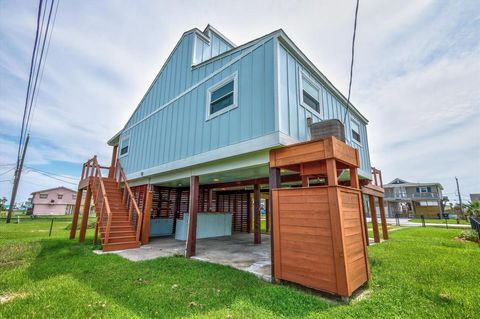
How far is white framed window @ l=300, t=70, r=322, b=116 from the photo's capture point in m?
5.55

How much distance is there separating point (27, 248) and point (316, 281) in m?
9.85

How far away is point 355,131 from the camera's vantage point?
8.73 meters

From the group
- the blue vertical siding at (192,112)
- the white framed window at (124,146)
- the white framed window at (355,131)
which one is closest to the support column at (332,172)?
the blue vertical siding at (192,112)

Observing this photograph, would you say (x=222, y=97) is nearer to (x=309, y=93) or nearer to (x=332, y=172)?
(x=309, y=93)

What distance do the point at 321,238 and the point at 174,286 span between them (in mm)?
2850

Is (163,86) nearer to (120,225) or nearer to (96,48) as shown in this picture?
(96,48)

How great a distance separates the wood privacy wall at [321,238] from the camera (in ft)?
11.1

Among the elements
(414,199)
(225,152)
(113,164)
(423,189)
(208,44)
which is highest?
(208,44)

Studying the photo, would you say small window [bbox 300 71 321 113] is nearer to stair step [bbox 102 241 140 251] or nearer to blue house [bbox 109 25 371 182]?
blue house [bbox 109 25 371 182]

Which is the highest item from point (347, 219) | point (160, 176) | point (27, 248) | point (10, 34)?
point (10, 34)

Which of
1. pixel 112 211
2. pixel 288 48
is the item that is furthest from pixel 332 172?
pixel 112 211

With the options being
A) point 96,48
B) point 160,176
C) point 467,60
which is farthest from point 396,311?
point 96,48

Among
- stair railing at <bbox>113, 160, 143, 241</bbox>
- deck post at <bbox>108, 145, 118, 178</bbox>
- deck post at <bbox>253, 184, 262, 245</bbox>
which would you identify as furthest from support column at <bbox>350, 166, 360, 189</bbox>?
deck post at <bbox>108, 145, 118, 178</bbox>

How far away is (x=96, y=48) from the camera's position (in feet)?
22.3
